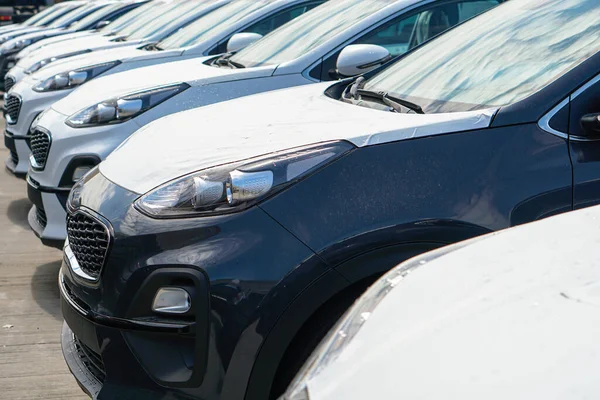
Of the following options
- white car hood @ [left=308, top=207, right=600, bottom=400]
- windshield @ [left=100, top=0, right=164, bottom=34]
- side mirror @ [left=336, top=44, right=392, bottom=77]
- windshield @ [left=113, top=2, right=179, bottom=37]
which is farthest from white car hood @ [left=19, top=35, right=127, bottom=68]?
white car hood @ [left=308, top=207, right=600, bottom=400]

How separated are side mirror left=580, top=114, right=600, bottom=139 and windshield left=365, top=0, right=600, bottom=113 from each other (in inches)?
7.5

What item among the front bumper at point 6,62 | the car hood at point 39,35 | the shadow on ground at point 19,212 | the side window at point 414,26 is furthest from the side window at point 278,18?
the car hood at point 39,35

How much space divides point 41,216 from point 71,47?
6174 millimetres

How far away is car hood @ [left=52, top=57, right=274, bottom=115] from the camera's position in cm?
560

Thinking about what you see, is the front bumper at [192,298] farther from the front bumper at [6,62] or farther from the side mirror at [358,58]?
the front bumper at [6,62]

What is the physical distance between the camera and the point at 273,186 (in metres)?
2.81

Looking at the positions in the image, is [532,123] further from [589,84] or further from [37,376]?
[37,376]

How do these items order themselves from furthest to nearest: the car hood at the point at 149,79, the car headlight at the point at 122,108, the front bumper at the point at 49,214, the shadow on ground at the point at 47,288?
the car hood at the point at 149,79, the car headlight at the point at 122,108, the front bumper at the point at 49,214, the shadow on ground at the point at 47,288

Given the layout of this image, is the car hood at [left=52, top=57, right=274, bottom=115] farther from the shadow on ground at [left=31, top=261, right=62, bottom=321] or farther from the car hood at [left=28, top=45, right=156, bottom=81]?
the car hood at [left=28, top=45, right=156, bottom=81]

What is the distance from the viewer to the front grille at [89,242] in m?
3.09

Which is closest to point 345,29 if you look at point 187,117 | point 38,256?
point 187,117

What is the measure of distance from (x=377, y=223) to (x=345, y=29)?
3077 mm

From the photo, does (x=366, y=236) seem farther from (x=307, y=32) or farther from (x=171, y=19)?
(x=171, y=19)

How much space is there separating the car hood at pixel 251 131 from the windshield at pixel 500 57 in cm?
24
